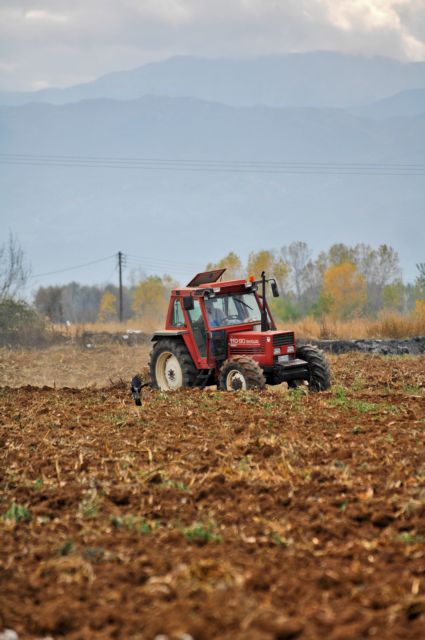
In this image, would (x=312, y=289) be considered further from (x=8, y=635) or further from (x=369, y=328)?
(x=8, y=635)

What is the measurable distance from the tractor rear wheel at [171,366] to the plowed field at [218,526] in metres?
3.63

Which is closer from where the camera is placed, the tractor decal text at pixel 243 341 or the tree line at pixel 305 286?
the tractor decal text at pixel 243 341

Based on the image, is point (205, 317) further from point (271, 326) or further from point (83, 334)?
point (83, 334)

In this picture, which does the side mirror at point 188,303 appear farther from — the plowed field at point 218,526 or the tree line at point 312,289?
the tree line at point 312,289

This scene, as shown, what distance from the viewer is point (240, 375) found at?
48.7ft

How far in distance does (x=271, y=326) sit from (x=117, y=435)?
562 centimetres

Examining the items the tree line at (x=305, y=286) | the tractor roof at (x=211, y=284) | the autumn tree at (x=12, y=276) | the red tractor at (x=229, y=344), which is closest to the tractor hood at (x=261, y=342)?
the red tractor at (x=229, y=344)

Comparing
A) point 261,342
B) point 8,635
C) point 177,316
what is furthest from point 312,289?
point 8,635

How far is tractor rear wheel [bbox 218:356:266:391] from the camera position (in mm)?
14500

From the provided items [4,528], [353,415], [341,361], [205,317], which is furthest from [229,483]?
[341,361]

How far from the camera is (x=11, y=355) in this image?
31.3 m

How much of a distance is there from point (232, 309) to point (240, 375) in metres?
1.47

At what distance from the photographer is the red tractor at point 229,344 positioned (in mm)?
14930

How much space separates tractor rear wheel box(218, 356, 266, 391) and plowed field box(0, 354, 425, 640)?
2.18 meters
